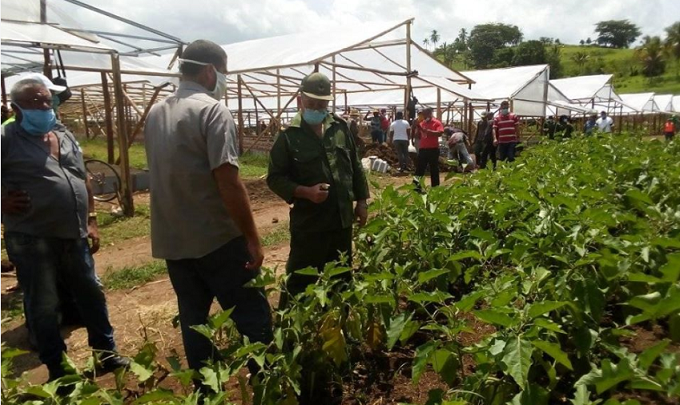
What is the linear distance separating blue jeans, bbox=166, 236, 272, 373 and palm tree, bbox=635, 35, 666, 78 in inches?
3088

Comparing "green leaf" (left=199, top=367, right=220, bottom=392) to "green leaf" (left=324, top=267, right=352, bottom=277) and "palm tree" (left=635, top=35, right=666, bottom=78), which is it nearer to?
"green leaf" (left=324, top=267, right=352, bottom=277)

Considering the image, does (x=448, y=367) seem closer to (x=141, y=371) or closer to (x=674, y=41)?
(x=141, y=371)

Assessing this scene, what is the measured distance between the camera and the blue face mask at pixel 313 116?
336cm

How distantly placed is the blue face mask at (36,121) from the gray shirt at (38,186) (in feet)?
0.12

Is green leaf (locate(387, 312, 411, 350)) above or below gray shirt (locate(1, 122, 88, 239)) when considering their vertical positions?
below

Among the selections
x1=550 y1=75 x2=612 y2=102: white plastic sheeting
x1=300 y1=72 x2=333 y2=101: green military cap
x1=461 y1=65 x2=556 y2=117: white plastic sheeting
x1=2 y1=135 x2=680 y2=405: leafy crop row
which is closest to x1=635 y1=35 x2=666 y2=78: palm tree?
x1=550 y1=75 x2=612 y2=102: white plastic sheeting

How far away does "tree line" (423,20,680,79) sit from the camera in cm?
6906

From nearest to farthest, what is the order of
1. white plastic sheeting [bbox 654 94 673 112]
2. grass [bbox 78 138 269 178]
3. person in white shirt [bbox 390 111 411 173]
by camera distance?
grass [bbox 78 138 269 178] < person in white shirt [bbox 390 111 411 173] < white plastic sheeting [bbox 654 94 673 112]

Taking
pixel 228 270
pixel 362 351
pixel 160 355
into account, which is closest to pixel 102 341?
pixel 160 355

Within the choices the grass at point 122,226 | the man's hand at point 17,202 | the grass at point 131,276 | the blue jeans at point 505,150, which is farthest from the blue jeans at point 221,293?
the blue jeans at point 505,150

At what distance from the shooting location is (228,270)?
8.50 ft

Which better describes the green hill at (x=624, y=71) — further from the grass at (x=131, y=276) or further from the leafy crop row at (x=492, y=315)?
the leafy crop row at (x=492, y=315)

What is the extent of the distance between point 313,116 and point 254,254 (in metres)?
1.13

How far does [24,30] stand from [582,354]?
786 cm
